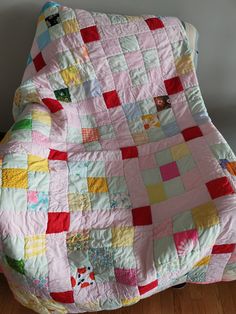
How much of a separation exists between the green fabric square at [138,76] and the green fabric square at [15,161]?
0.59 m

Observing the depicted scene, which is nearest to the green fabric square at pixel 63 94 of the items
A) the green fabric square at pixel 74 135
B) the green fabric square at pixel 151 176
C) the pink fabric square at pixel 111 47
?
the green fabric square at pixel 74 135

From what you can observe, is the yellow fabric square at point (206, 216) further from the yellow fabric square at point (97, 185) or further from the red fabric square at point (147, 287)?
the yellow fabric square at point (97, 185)

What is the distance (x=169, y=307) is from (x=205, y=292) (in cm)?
18

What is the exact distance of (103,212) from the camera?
1.31 m

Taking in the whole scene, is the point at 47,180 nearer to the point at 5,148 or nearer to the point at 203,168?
the point at 5,148

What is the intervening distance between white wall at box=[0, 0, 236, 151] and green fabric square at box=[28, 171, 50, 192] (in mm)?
882

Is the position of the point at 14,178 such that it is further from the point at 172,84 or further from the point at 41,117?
the point at 172,84

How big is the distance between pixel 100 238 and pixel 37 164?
0.35 meters

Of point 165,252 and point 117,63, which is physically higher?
point 117,63

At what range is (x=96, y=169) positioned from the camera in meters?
1.43

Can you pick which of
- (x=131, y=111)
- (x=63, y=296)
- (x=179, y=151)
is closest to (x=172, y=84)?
(x=131, y=111)

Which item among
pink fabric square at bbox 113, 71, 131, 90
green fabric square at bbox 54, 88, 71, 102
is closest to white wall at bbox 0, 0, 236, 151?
pink fabric square at bbox 113, 71, 131, 90

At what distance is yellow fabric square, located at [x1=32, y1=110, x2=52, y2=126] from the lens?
4.79 feet

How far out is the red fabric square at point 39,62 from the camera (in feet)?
5.17
